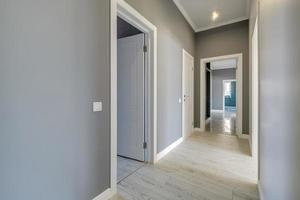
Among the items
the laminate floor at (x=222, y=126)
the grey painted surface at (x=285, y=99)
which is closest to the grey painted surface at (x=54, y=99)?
the grey painted surface at (x=285, y=99)

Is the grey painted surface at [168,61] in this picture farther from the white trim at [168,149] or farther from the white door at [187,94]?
the white door at [187,94]

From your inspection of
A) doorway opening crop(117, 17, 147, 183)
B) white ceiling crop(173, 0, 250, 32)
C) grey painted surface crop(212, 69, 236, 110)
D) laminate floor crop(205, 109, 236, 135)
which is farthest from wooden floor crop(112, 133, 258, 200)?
grey painted surface crop(212, 69, 236, 110)

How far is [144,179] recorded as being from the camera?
2.09 meters

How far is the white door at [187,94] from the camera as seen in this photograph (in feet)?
12.7

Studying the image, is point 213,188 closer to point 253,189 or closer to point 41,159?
point 253,189

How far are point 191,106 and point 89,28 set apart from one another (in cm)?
356

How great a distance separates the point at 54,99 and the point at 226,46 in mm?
4295

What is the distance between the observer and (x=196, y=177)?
7.00 feet

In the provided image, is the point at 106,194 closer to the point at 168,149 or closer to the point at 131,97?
the point at 131,97

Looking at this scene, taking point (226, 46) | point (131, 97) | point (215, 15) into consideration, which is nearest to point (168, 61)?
point (131, 97)

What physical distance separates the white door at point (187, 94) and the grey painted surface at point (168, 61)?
0.86 feet

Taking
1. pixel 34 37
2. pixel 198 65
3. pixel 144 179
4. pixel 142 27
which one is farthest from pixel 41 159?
pixel 198 65

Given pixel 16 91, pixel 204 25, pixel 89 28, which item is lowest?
pixel 16 91

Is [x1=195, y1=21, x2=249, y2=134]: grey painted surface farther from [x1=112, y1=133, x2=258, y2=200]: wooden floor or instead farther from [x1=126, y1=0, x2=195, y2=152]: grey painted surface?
[x1=112, y1=133, x2=258, y2=200]: wooden floor
